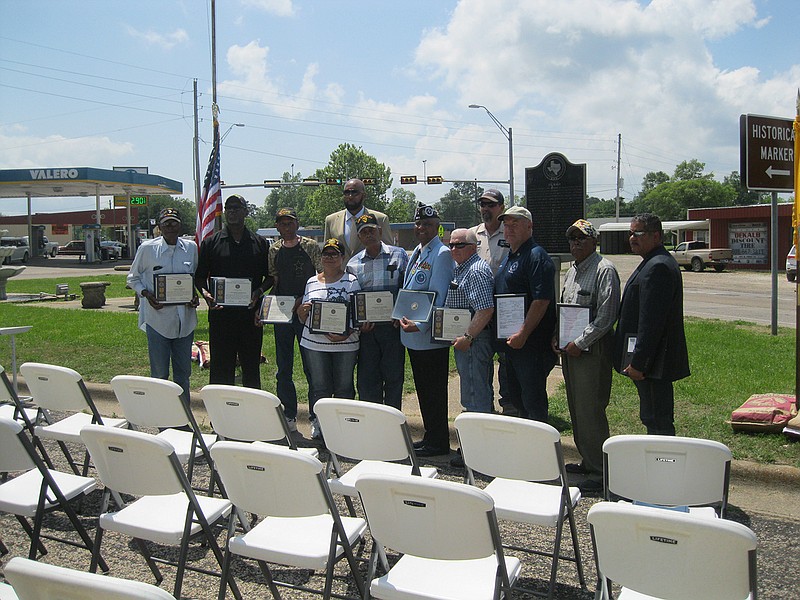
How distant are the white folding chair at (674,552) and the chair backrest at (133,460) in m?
1.96

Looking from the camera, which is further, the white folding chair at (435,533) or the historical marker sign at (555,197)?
the historical marker sign at (555,197)

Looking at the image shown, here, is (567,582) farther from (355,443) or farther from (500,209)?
(500,209)

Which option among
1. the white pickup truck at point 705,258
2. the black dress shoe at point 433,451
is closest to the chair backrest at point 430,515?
the black dress shoe at point 433,451

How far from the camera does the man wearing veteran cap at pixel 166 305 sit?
6918 mm

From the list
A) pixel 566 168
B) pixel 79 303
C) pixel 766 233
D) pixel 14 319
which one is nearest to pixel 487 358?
pixel 566 168

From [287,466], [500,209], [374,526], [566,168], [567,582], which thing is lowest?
[567,582]

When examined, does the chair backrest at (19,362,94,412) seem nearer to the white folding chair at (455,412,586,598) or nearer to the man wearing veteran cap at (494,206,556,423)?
the white folding chair at (455,412,586,598)

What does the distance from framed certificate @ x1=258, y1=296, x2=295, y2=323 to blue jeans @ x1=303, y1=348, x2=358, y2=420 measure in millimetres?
461

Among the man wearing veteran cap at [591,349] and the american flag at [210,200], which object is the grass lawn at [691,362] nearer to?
the man wearing veteran cap at [591,349]

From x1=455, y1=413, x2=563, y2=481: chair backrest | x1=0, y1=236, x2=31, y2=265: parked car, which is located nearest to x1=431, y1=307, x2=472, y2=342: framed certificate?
x1=455, y1=413, x2=563, y2=481: chair backrest

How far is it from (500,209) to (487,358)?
1.43 m

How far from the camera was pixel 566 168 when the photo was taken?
761cm

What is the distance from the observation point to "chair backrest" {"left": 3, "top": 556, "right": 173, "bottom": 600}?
75.8 inches

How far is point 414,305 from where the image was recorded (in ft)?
19.4
